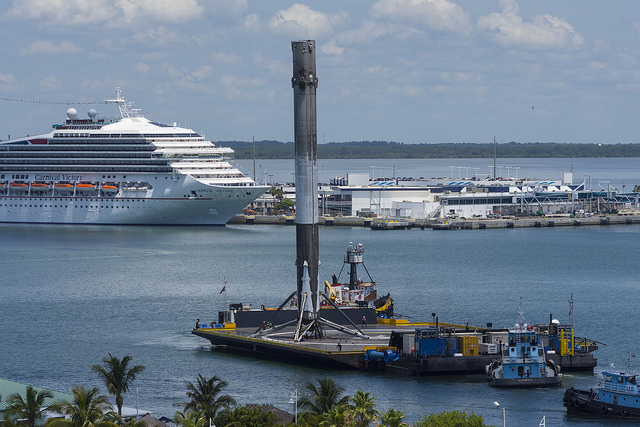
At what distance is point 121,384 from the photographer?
32.4m

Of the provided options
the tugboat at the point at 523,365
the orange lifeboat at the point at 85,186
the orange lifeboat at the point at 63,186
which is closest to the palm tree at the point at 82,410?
the tugboat at the point at 523,365

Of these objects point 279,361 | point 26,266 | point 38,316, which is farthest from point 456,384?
point 26,266

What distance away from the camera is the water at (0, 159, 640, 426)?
37.7 meters

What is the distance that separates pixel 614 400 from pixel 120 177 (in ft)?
235

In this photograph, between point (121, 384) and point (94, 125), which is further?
point (94, 125)

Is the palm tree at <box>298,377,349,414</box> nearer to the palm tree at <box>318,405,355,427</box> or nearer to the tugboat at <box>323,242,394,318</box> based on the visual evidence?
the palm tree at <box>318,405,355,427</box>

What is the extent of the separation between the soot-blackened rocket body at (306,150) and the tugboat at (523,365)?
759cm

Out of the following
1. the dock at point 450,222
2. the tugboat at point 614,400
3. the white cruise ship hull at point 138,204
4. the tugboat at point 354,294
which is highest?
the white cruise ship hull at point 138,204

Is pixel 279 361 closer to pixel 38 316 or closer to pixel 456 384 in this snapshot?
pixel 456 384

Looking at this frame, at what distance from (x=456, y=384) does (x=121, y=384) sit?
10.8 m

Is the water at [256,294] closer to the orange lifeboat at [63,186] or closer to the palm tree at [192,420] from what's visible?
the orange lifeboat at [63,186]

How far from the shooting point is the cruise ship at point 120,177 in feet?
324

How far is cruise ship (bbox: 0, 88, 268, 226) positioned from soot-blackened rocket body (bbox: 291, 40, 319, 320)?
54491 mm

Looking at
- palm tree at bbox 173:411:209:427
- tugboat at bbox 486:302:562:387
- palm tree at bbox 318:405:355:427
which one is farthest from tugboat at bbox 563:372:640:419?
palm tree at bbox 173:411:209:427
